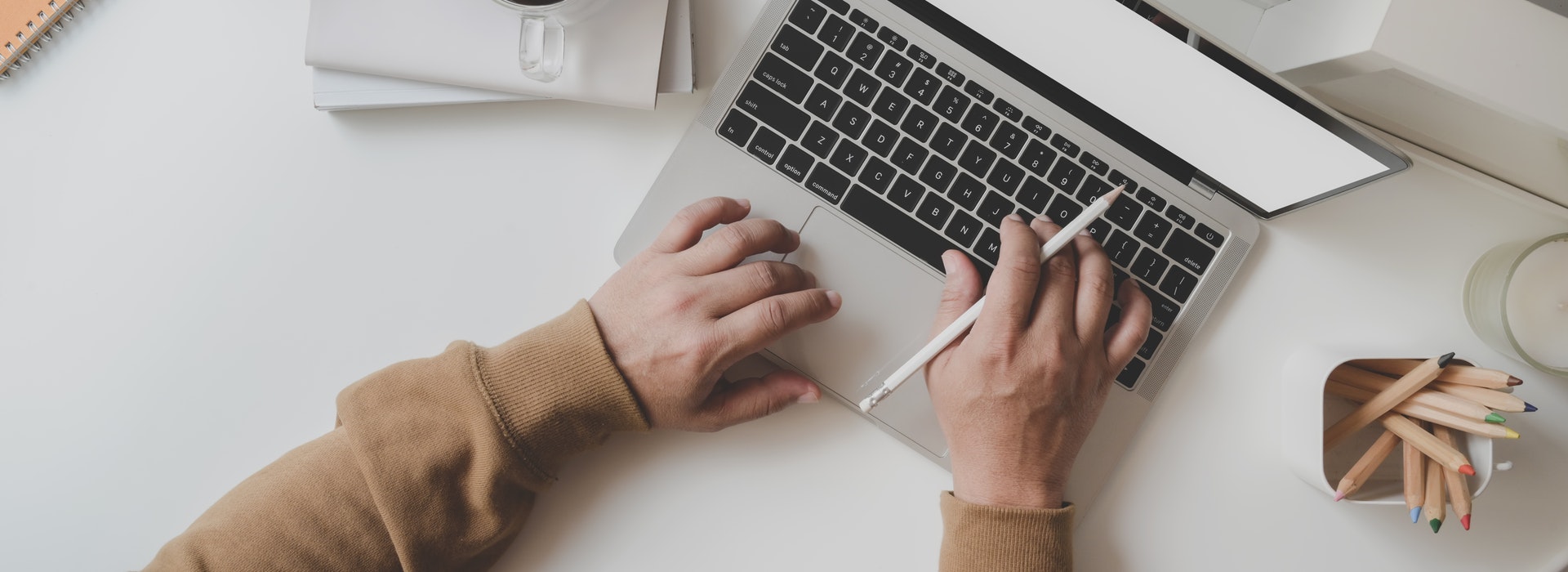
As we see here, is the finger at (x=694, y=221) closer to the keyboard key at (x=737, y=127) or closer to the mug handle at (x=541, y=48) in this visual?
the keyboard key at (x=737, y=127)

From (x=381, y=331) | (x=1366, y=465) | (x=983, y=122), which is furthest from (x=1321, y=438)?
(x=381, y=331)

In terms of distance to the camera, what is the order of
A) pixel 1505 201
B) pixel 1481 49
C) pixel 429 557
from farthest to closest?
pixel 1505 201, pixel 429 557, pixel 1481 49

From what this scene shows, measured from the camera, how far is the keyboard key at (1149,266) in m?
0.69

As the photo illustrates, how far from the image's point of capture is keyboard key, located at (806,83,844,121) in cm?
68

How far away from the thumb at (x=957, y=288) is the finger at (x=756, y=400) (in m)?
0.12

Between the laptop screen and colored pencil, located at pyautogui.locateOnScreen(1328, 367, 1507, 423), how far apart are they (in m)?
0.15

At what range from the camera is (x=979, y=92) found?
68 cm

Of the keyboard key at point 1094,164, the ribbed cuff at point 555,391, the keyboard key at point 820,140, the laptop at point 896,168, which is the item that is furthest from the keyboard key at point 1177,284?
the ribbed cuff at point 555,391

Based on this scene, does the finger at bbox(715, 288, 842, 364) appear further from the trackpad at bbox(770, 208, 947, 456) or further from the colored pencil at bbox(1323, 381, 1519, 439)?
the colored pencil at bbox(1323, 381, 1519, 439)

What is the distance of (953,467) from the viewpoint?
2.22 ft

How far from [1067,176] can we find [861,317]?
0.21 m

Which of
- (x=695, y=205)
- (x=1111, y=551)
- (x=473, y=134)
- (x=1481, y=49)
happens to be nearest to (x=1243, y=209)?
(x=1481, y=49)

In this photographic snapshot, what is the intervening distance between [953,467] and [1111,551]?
0.55ft

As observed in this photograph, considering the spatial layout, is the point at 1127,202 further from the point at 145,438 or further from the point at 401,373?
the point at 145,438
